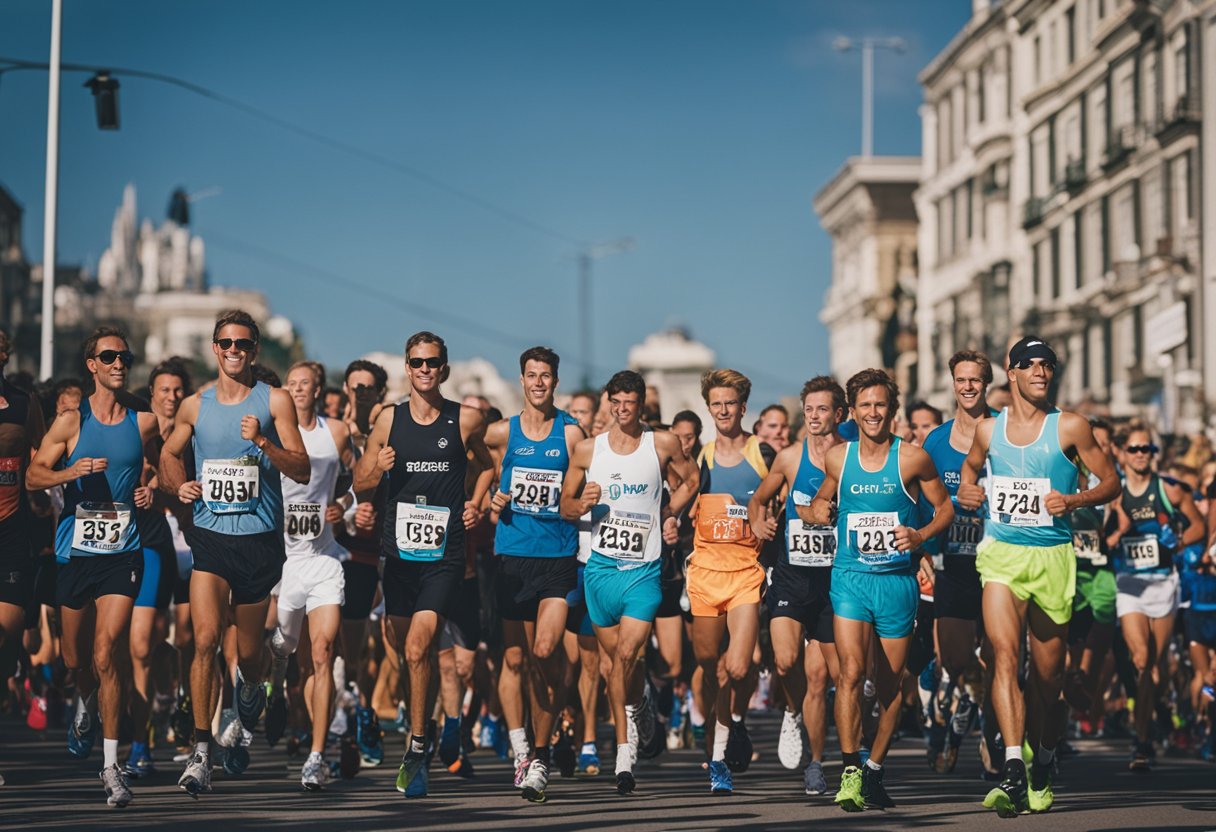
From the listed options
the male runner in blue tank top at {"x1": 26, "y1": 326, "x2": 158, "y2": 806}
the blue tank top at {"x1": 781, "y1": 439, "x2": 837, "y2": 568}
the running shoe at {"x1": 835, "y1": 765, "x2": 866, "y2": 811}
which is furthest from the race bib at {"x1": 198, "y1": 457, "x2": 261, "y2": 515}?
the running shoe at {"x1": 835, "y1": 765, "x2": 866, "y2": 811}

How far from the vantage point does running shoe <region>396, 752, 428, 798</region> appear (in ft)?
34.4

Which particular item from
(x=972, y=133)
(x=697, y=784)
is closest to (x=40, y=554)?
(x=697, y=784)

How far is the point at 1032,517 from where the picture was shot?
1010 cm

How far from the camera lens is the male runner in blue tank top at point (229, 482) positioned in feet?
33.9

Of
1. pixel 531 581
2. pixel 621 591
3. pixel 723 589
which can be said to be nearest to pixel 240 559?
pixel 531 581

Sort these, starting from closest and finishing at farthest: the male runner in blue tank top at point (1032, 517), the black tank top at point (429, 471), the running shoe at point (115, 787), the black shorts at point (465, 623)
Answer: the running shoe at point (115, 787), the male runner in blue tank top at point (1032, 517), the black tank top at point (429, 471), the black shorts at point (465, 623)

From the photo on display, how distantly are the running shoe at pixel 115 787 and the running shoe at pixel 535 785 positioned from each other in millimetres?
1793

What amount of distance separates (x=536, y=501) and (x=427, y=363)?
97 cm

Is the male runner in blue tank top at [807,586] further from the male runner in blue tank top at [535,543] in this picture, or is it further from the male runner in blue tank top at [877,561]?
the male runner in blue tank top at [535,543]

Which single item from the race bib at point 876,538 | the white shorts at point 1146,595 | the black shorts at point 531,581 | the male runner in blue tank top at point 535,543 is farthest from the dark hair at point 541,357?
the white shorts at point 1146,595

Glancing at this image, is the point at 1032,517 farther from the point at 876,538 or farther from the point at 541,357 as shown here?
the point at 541,357

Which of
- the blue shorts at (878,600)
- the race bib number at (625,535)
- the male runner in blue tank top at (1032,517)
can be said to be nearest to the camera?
the male runner in blue tank top at (1032,517)

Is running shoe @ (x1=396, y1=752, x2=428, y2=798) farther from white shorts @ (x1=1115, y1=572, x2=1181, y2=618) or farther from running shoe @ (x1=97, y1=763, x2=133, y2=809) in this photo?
white shorts @ (x1=1115, y1=572, x2=1181, y2=618)

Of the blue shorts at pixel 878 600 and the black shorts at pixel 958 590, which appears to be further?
the black shorts at pixel 958 590
